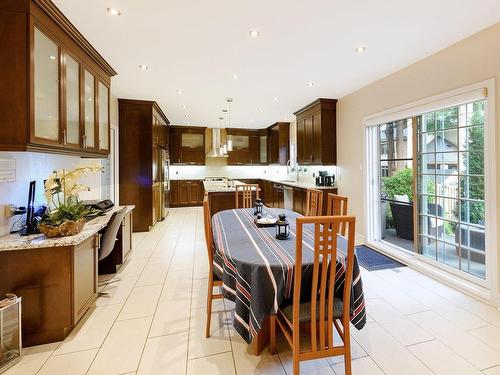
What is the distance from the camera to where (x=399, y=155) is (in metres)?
3.98

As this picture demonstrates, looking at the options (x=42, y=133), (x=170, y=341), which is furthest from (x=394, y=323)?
(x=42, y=133)

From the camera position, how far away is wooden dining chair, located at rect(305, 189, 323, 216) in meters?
2.87

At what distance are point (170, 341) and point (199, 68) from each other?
126 inches

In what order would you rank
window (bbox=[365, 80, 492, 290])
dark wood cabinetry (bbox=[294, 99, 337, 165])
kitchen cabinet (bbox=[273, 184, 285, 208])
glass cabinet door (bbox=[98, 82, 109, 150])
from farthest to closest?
kitchen cabinet (bbox=[273, 184, 285, 208]) < dark wood cabinetry (bbox=[294, 99, 337, 165]) < glass cabinet door (bbox=[98, 82, 109, 150]) < window (bbox=[365, 80, 492, 290])

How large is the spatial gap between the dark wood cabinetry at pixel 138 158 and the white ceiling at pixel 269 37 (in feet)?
2.78

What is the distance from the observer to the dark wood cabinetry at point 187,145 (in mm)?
8375

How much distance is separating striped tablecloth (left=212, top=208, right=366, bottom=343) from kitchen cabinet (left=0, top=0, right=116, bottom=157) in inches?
66.7

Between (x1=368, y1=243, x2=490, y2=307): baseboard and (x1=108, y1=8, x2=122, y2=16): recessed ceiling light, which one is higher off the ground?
(x1=108, y1=8, x2=122, y2=16): recessed ceiling light

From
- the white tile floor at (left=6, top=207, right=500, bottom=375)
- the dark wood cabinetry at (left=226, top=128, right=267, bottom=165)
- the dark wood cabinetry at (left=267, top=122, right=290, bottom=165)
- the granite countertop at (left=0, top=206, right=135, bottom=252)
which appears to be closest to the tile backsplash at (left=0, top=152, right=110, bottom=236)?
the granite countertop at (left=0, top=206, right=135, bottom=252)

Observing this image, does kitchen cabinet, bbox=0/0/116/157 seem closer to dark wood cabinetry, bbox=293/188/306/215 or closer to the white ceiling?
the white ceiling

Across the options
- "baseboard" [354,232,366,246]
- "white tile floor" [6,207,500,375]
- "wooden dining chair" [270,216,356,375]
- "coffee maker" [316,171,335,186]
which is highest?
"coffee maker" [316,171,335,186]

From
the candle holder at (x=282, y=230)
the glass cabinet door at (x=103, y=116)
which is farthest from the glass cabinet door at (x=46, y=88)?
the candle holder at (x=282, y=230)

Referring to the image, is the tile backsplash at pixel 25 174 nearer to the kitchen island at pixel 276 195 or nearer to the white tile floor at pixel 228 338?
the white tile floor at pixel 228 338

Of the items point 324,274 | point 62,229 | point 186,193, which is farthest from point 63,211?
point 186,193
